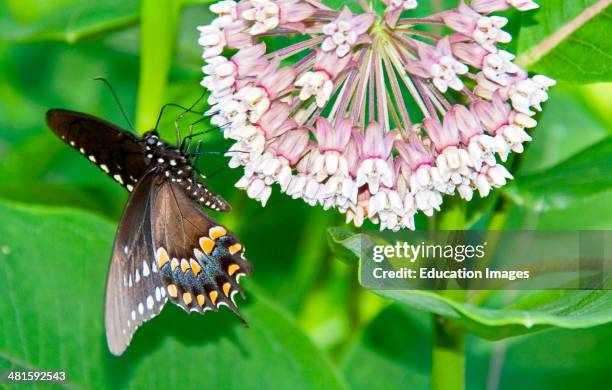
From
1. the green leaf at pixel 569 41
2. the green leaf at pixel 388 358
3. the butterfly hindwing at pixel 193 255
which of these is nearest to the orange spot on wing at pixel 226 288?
the butterfly hindwing at pixel 193 255

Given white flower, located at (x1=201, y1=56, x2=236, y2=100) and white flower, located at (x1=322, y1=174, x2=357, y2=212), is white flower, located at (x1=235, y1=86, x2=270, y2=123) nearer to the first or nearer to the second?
white flower, located at (x1=201, y1=56, x2=236, y2=100)

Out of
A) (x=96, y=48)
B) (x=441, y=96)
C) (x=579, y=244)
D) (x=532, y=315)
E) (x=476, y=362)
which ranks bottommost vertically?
(x=476, y=362)

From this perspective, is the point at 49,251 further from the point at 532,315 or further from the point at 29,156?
the point at 532,315

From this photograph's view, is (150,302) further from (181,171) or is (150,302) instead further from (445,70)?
(445,70)

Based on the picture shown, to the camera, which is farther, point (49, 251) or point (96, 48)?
point (96, 48)

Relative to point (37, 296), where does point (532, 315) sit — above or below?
above

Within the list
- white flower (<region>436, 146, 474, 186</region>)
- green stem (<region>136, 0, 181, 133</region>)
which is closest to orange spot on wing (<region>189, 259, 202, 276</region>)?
green stem (<region>136, 0, 181, 133</region>)

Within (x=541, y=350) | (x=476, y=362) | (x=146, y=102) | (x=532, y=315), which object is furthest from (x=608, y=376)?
(x=146, y=102)

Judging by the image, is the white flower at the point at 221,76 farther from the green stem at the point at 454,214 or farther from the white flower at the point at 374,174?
the green stem at the point at 454,214

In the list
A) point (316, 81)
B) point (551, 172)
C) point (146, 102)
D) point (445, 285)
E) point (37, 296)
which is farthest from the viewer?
point (146, 102)
